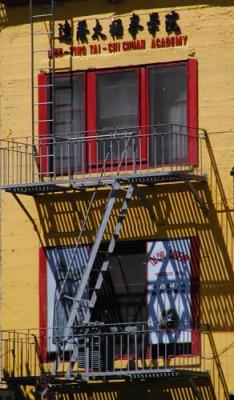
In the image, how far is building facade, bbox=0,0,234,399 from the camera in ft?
134

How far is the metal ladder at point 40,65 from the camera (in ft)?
140

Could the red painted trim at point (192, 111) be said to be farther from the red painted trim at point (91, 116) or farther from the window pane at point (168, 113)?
the red painted trim at point (91, 116)

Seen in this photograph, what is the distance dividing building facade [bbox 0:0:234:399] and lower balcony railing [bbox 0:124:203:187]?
0.04 meters

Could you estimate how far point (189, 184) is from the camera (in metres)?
40.8

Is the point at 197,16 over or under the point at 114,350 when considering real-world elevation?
over

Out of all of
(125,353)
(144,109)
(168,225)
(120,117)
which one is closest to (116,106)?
(120,117)

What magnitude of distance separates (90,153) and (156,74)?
6.68 feet

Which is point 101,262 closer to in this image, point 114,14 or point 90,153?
point 90,153

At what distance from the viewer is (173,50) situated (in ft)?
137

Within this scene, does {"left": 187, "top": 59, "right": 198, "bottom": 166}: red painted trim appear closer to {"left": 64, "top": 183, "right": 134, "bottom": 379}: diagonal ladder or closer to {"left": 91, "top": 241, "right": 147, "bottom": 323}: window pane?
{"left": 64, "top": 183, "right": 134, "bottom": 379}: diagonal ladder

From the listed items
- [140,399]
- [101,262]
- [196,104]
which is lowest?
[140,399]

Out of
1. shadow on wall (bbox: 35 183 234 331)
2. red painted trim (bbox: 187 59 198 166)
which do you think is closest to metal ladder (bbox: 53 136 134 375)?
shadow on wall (bbox: 35 183 234 331)

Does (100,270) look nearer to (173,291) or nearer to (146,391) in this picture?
(173,291)

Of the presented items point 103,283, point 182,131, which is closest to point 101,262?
point 103,283
